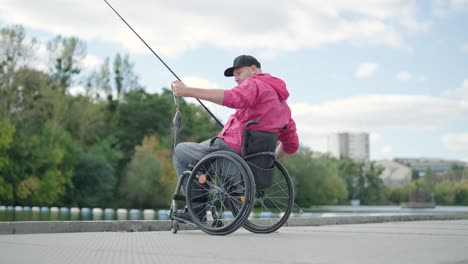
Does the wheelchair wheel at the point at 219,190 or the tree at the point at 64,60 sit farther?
the tree at the point at 64,60

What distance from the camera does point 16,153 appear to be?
1817 inches

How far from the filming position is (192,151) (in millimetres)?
4871

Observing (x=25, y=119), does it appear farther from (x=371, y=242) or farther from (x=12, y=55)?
(x=371, y=242)

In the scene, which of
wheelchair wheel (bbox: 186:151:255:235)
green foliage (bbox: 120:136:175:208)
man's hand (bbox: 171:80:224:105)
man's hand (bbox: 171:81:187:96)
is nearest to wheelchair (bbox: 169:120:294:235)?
wheelchair wheel (bbox: 186:151:255:235)

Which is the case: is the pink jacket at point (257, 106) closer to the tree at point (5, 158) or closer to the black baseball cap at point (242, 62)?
the black baseball cap at point (242, 62)

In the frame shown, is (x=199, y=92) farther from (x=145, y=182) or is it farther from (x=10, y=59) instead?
(x=145, y=182)

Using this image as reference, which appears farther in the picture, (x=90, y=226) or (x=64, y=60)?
(x=64, y=60)

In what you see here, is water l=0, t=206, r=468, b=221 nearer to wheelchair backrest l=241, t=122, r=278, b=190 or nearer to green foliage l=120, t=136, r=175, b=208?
green foliage l=120, t=136, r=175, b=208

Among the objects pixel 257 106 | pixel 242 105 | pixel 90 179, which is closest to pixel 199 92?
pixel 242 105

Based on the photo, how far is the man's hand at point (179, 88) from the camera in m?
4.57

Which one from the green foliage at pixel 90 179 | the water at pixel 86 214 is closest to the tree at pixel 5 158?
the water at pixel 86 214

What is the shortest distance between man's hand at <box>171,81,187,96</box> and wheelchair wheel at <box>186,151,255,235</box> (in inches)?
18.3

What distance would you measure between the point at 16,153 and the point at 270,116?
43954mm

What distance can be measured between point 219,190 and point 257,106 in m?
0.64
